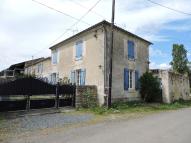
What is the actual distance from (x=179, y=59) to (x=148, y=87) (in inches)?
867

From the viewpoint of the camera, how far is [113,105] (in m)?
18.7

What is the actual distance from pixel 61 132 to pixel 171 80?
57.4ft

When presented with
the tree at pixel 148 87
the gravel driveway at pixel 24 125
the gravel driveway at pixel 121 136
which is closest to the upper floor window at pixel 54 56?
the tree at pixel 148 87

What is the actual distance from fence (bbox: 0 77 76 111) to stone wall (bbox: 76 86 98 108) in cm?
39

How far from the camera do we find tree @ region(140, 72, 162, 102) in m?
22.8

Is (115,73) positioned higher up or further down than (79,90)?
higher up

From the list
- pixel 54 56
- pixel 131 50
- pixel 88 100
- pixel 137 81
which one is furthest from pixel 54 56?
pixel 88 100

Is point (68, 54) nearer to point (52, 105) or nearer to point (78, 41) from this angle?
point (78, 41)

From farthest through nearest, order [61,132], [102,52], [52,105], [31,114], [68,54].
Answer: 1. [68,54]
2. [102,52]
3. [52,105]
4. [31,114]
5. [61,132]

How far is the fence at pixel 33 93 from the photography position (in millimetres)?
14211

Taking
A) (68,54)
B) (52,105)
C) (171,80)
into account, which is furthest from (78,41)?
(171,80)

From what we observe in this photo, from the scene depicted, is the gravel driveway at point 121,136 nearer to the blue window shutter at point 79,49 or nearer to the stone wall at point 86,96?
the stone wall at point 86,96

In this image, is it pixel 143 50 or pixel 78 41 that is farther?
pixel 143 50

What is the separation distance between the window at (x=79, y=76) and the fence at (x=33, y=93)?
142 inches
